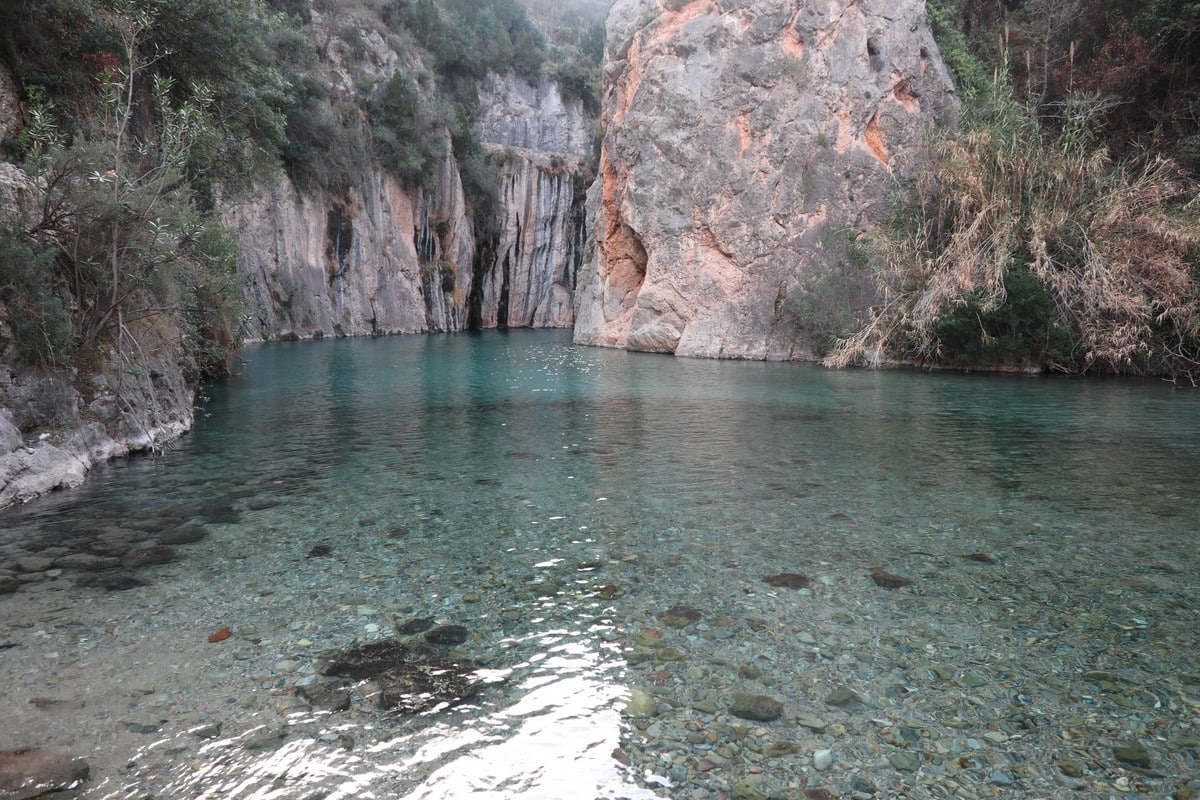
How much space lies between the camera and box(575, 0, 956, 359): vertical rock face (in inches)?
842

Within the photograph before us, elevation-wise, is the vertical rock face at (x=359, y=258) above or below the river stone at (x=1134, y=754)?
above

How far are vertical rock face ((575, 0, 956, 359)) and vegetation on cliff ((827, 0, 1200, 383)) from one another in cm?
297

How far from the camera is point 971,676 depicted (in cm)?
291

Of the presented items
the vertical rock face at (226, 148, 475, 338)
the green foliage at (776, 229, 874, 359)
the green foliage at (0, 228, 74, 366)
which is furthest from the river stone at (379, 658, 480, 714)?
the vertical rock face at (226, 148, 475, 338)

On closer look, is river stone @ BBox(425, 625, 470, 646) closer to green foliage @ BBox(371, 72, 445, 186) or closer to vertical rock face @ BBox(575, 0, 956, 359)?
vertical rock face @ BBox(575, 0, 956, 359)

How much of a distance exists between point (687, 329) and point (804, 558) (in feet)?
62.6

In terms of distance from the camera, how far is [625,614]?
3.53m

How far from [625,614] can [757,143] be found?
2143 centimetres

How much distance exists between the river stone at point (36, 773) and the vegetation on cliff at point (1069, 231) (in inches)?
638

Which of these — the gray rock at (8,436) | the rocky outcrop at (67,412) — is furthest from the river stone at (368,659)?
the gray rock at (8,436)

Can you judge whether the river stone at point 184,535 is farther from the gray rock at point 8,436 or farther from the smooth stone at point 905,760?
the smooth stone at point 905,760

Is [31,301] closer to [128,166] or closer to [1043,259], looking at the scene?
[128,166]

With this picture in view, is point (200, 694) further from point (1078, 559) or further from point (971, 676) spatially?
point (1078, 559)

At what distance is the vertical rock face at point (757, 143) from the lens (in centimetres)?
2139
